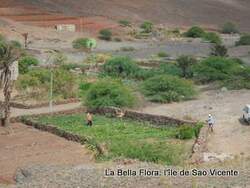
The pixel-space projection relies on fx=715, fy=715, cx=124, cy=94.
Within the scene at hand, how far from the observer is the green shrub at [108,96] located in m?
34.8

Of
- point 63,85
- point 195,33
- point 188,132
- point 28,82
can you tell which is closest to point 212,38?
point 195,33

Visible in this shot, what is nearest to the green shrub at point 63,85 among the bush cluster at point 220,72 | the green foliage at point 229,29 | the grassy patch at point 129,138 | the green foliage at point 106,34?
the grassy patch at point 129,138

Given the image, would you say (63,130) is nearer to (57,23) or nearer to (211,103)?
(211,103)

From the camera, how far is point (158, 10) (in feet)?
434

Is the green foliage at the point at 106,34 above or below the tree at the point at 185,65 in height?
below

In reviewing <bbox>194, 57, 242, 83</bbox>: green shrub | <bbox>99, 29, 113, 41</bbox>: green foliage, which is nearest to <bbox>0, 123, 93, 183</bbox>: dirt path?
<bbox>194, 57, 242, 83</bbox>: green shrub

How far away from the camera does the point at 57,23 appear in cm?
11169

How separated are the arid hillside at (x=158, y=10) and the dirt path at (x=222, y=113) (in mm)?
85164

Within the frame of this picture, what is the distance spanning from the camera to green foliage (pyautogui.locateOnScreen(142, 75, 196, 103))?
37688mm

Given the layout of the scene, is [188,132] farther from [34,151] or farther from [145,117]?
[34,151]

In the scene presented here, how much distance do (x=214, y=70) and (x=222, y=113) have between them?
1494 cm

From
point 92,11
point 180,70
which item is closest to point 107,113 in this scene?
point 180,70

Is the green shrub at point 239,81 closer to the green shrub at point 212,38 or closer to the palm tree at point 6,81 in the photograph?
the palm tree at point 6,81

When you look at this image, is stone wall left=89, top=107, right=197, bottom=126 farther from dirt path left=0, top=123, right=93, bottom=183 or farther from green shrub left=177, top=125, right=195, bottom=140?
dirt path left=0, top=123, right=93, bottom=183
